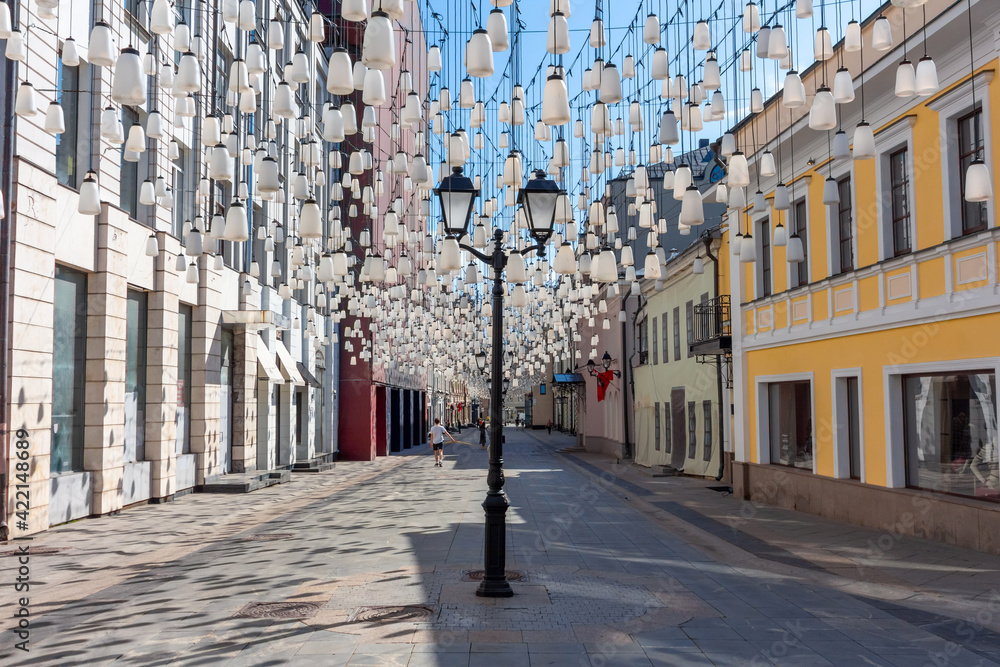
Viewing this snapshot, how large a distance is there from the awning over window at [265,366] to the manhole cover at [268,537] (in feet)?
39.5

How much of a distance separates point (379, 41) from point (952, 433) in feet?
37.0

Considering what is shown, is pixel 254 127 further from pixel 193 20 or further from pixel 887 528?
pixel 887 528

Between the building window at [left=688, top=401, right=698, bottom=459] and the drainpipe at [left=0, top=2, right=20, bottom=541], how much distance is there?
20.2m

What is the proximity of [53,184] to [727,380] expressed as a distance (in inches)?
677

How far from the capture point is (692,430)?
28719mm

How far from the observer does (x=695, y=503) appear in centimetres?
2014

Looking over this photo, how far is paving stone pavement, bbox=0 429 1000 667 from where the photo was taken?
7414 mm

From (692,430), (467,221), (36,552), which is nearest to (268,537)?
(36,552)

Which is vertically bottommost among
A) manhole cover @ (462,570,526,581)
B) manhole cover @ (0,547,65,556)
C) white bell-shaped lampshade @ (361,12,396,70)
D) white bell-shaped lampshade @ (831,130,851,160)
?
manhole cover @ (462,570,526,581)

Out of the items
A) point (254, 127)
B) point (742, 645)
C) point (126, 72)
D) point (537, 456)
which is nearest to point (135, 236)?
point (254, 127)

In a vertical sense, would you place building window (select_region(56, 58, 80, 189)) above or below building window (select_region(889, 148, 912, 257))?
above

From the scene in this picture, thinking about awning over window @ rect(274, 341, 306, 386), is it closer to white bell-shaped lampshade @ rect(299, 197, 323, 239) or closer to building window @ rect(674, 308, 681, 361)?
building window @ rect(674, 308, 681, 361)

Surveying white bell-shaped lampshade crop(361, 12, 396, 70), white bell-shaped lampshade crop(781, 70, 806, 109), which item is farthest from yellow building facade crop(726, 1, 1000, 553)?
white bell-shaped lampshade crop(361, 12, 396, 70)

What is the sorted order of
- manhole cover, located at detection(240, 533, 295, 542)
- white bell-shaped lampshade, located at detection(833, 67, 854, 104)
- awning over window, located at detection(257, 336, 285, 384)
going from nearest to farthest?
white bell-shaped lampshade, located at detection(833, 67, 854, 104)
manhole cover, located at detection(240, 533, 295, 542)
awning over window, located at detection(257, 336, 285, 384)
